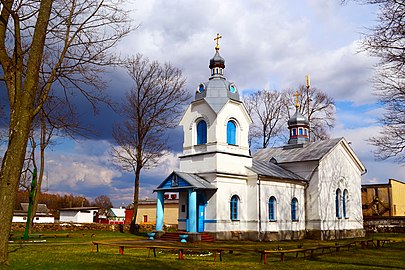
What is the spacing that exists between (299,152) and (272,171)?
482 centimetres

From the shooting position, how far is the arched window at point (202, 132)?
25.3m

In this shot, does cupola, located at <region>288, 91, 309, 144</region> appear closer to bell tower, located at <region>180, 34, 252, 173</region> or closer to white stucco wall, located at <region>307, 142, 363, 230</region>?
white stucco wall, located at <region>307, 142, 363, 230</region>

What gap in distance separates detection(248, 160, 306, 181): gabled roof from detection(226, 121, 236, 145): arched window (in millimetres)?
2052

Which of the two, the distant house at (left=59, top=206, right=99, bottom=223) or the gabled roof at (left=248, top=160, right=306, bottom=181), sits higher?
the gabled roof at (left=248, top=160, right=306, bottom=181)

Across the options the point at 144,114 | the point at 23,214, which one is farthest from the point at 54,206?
the point at 144,114

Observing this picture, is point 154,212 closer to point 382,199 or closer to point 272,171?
point 382,199

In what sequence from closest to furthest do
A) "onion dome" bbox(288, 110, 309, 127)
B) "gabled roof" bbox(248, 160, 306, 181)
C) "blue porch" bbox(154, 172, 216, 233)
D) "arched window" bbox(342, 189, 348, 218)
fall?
"blue porch" bbox(154, 172, 216, 233) < "gabled roof" bbox(248, 160, 306, 181) < "arched window" bbox(342, 189, 348, 218) < "onion dome" bbox(288, 110, 309, 127)

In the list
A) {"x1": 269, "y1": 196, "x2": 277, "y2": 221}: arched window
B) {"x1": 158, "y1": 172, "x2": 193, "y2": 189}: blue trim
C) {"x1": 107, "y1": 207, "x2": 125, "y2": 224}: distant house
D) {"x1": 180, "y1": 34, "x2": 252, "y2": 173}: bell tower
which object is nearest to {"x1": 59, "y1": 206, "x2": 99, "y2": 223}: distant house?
{"x1": 107, "y1": 207, "x2": 125, "y2": 224}: distant house

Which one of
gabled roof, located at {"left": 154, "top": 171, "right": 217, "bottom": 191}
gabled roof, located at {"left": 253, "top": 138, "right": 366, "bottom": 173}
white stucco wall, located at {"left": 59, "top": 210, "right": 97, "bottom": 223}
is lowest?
white stucco wall, located at {"left": 59, "top": 210, "right": 97, "bottom": 223}

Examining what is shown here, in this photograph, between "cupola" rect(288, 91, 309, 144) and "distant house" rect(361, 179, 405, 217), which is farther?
"distant house" rect(361, 179, 405, 217)

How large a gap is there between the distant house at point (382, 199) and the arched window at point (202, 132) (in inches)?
993

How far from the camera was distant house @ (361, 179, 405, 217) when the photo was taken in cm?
4203

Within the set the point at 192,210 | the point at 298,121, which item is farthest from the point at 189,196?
the point at 298,121

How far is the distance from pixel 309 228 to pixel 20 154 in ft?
74.5
